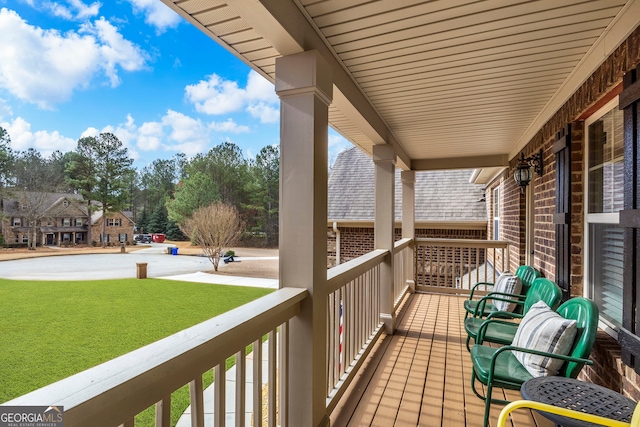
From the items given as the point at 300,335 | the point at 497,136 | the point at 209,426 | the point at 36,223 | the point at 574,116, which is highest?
the point at 497,136

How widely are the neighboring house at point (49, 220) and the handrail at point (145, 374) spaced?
429 centimetres

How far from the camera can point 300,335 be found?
5.75 feet

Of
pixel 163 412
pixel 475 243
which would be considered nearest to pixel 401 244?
pixel 475 243

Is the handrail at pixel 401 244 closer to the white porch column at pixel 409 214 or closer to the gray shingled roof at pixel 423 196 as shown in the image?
the white porch column at pixel 409 214

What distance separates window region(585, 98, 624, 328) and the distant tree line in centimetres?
263

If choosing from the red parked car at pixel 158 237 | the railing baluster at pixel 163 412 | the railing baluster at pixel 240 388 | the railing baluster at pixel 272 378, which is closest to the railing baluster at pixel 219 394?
the railing baluster at pixel 240 388

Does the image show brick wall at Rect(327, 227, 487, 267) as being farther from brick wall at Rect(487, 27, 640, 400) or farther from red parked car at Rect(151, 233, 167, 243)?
red parked car at Rect(151, 233, 167, 243)

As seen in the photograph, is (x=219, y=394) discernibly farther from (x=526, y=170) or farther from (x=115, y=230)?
(x=115, y=230)

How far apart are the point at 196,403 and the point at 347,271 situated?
1515mm

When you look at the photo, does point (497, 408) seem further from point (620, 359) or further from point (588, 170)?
point (588, 170)

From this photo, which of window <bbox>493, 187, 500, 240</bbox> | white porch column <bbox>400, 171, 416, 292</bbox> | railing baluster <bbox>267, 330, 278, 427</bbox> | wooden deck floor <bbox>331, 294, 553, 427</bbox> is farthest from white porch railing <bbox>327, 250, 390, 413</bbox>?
window <bbox>493, 187, 500, 240</bbox>

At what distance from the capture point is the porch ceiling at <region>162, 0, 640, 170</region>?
156 cm

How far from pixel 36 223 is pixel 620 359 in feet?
20.2

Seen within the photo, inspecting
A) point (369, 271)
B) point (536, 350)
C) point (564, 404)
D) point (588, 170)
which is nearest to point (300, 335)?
point (564, 404)
